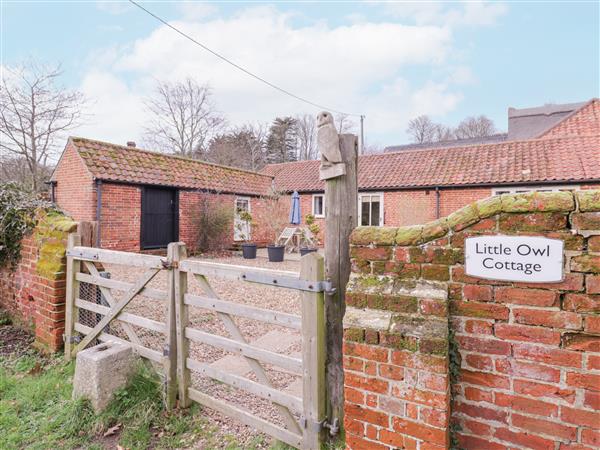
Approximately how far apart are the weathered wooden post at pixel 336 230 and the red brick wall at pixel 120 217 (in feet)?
32.9

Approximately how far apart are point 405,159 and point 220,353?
1444 cm

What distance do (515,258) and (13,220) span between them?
19.1ft

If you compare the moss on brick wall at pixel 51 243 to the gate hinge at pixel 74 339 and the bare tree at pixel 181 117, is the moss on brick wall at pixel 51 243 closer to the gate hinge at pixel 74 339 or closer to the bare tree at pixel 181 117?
the gate hinge at pixel 74 339

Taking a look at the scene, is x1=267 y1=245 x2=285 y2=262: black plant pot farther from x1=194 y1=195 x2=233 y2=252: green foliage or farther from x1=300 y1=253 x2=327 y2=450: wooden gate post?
x1=300 y1=253 x2=327 y2=450: wooden gate post

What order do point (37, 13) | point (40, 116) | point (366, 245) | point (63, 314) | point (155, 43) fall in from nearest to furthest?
1. point (366, 245)
2. point (63, 314)
3. point (37, 13)
4. point (155, 43)
5. point (40, 116)

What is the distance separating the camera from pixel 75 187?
1070 cm

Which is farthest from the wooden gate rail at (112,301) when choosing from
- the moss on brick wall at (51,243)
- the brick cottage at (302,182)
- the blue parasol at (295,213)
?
the blue parasol at (295,213)

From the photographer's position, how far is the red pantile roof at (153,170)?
409 inches

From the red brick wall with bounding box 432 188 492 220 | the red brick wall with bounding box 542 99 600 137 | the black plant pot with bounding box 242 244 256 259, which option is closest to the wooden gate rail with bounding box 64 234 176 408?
the black plant pot with bounding box 242 244 256 259

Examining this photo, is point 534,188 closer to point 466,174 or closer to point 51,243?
point 466,174

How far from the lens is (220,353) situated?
4.12 meters

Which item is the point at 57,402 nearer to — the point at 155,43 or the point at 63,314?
the point at 63,314

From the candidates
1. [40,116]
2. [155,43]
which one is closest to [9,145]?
[40,116]

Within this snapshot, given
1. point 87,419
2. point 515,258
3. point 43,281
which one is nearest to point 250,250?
point 43,281
